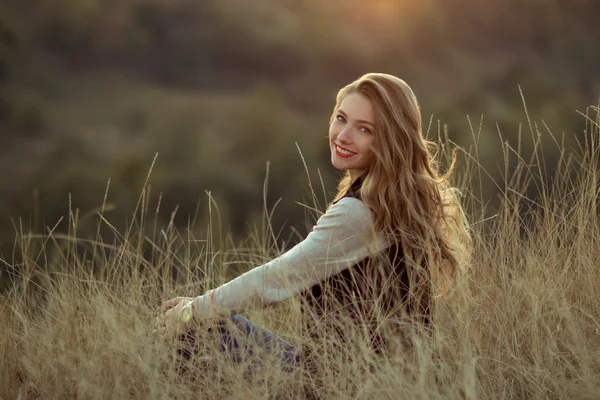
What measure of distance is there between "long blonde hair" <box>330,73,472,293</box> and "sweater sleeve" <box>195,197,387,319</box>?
6 centimetres

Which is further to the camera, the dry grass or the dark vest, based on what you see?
the dark vest

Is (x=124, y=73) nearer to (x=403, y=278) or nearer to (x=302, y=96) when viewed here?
(x=302, y=96)

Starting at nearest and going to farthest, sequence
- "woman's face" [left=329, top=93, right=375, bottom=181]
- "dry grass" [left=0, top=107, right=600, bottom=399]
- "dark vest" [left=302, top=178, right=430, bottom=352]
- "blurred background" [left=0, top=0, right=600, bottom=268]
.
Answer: "dry grass" [left=0, top=107, right=600, bottom=399], "dark vest" [left=302, top=178, right=430, bottom=352], "woman's face" [left=329, top=93, right=375, bottom=181], "blurred background" [left=0, top=0, right=600, bottom=268]

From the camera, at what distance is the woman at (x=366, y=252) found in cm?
189

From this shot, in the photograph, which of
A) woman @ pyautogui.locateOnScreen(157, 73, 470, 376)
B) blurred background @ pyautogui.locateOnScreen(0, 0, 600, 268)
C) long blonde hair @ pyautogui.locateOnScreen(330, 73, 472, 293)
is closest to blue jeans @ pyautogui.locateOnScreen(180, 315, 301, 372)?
woman @ pyautogui.locateOnScreen(157, 73, 470, 376)

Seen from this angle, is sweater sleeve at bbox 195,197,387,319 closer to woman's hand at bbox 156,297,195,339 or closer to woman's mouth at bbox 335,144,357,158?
woman's hand at bbox 156,297,195,339

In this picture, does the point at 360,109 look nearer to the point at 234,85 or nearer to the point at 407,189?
the point at 407,189

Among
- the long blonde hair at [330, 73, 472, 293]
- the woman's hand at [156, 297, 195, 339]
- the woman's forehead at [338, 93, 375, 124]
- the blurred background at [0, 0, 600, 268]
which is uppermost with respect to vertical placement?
the woman's forehead at [338, 93, 375, 124]

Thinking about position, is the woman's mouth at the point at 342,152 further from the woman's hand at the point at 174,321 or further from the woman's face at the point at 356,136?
the woman's hand at the point at 174,321

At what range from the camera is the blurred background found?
15.5 meters

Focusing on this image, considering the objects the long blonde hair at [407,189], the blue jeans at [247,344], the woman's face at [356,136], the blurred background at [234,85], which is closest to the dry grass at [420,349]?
the blue jeans at [247,344]

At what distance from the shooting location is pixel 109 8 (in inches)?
1024

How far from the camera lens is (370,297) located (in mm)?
2027

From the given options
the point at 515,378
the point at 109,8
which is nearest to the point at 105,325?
the point at 515,378
